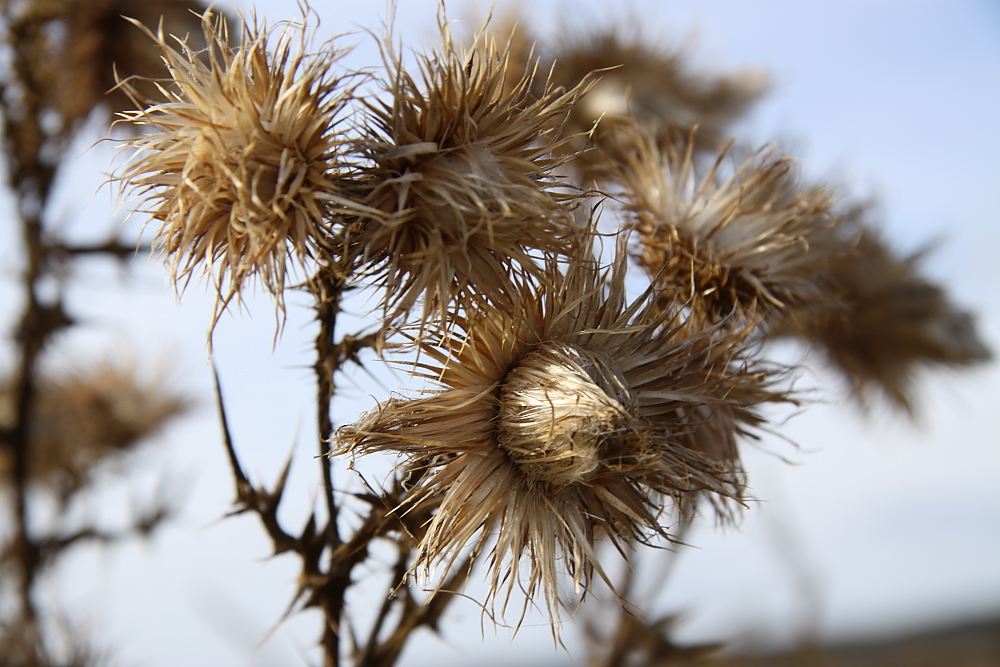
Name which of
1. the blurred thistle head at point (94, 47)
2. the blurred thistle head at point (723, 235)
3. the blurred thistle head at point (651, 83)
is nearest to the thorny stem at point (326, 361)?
the blurred thistle head at point (723, 235)

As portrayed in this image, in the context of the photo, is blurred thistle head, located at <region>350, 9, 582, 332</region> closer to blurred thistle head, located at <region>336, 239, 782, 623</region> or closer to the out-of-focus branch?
blurred thistle head, located at <region>336, 239, 782, 623</region>

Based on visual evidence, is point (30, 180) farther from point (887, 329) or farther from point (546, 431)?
point (887, 329)

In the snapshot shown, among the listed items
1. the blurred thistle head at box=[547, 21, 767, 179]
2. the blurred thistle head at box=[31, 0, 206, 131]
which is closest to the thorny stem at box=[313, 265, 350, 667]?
the blurred thistle head at box=[547, 21, 767, 179]

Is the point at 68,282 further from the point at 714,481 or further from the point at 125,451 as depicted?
the point at 714,481

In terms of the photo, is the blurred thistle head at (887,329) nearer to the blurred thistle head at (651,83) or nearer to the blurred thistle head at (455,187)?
the blurred thistle head at (651,83)

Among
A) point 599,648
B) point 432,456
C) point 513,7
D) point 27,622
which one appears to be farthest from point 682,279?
point 27,622

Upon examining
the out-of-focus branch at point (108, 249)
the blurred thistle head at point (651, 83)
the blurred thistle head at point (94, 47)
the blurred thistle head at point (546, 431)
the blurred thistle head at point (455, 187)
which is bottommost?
the blurred thistle head at point (546, 431)

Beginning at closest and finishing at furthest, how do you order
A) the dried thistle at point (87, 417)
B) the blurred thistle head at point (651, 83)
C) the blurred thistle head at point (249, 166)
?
the blurred thistle head at point (249, 166) < the blurred thistle head at point (651, 83) < the dried thistle at point (87, 417)
